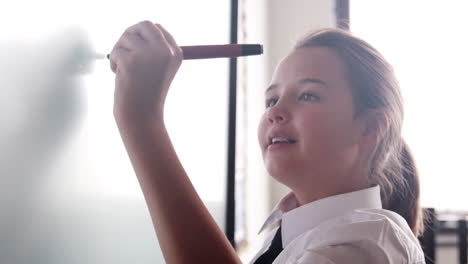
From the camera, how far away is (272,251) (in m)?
0.62

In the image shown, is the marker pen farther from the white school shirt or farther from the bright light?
the bright light

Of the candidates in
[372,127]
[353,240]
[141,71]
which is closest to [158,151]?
[141,71]

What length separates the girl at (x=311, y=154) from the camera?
39 cm

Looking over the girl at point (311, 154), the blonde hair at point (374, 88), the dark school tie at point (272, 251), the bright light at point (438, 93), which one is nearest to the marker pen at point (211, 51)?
the girl at point (311, 154)

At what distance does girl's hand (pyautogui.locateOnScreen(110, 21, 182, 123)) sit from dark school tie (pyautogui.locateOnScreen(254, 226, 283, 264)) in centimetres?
29

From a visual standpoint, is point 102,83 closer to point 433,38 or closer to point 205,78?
point 205,78

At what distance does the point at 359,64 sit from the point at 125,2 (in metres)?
0.31

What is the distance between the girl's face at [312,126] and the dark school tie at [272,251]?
11cm

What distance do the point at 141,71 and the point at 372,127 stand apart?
0.32m

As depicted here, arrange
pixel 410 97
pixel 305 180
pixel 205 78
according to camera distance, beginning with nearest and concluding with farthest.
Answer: pixel 305 180
pixel 205 78
pixel 410 97

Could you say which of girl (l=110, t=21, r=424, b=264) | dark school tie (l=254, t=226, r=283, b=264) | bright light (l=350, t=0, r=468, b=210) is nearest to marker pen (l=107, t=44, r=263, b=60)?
girl (l=110, t=21, r=424, b=264)

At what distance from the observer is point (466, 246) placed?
5.62 ft

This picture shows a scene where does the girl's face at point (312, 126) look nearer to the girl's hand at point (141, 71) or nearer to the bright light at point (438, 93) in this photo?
the girl's hand at point (141, 71)

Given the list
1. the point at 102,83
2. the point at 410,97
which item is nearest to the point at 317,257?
the point at 102,83
